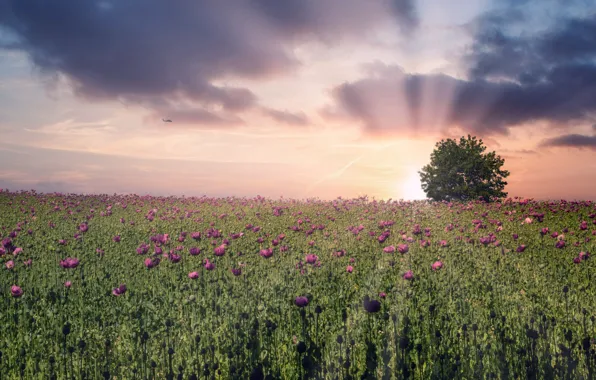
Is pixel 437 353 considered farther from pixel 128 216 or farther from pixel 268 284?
pixel 128 216

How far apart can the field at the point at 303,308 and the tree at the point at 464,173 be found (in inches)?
533

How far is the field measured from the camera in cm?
517

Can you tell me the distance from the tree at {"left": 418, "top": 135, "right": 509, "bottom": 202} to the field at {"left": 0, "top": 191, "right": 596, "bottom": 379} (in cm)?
1354

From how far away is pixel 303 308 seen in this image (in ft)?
18.9

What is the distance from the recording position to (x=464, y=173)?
91.6 ft

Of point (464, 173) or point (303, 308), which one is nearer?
point (303, 308)

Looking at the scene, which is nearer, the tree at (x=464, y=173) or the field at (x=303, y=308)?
the field at (x=303, y=308)

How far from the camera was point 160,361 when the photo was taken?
218 inches

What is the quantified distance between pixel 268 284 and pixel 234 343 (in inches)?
99.4

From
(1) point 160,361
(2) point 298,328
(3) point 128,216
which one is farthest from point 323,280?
(3) point 128,216

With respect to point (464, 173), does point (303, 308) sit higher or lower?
lower

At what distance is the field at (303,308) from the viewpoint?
5.17 meters

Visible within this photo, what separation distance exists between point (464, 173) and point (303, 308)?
24452mm

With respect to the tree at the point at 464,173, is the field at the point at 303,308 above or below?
below
